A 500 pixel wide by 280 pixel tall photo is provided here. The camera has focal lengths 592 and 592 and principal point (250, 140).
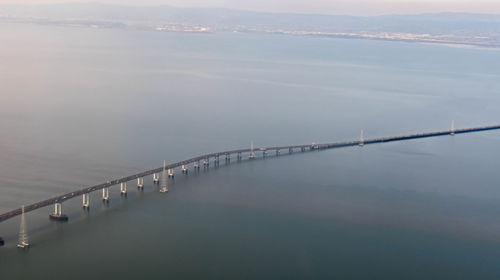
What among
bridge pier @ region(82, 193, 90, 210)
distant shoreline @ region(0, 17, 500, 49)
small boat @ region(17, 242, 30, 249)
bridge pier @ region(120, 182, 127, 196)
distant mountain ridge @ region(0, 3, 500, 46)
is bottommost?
small boat @ region(17, 242, 30, 249)

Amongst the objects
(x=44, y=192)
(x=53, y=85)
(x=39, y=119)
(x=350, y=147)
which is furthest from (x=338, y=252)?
(x=53, y=85)

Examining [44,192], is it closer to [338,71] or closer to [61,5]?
[338,71]

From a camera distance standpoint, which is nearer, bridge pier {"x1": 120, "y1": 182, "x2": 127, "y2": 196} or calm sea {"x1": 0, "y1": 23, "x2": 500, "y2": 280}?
calm sea {"x1": 0, "y1": 23, "x2": 500, "y2": 280}

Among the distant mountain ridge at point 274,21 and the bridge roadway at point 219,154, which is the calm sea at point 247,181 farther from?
the distant mountain ridge at point 274,21

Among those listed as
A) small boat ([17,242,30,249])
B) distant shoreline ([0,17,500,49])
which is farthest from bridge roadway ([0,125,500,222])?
distant shoreline ([0,17,500,49])

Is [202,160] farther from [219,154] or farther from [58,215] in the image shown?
[58,215]

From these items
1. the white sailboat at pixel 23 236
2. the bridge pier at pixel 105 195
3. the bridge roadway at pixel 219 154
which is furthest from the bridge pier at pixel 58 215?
the bridge pier at pixel 105 195

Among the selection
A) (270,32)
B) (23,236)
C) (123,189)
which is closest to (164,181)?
(123,189)

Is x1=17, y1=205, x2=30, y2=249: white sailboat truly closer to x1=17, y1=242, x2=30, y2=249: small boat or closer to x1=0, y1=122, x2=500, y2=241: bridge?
x1=17, y1=242, x2=30, y2=249: small boat
